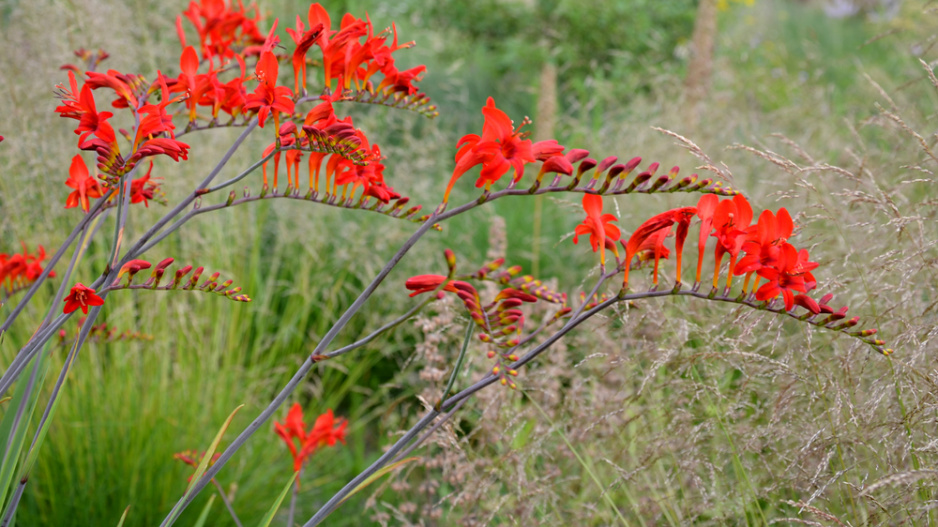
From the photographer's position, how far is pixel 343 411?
383cm

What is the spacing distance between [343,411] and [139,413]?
1430 mm

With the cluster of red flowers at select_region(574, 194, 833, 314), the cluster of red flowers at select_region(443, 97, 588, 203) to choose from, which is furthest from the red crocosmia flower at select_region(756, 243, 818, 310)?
the cluster of red flowers at select_region(443, 97, 588, 203)

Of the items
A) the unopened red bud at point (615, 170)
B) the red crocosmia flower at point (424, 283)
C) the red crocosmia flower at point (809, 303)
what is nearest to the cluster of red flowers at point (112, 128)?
the red crocosmia flower at point (424, 283)

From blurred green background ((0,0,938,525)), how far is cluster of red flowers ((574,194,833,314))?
276mm

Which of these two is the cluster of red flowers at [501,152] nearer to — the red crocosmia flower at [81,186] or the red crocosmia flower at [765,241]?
the red crocosmia flower at [765,241]

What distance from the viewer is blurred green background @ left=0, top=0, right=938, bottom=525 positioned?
168 cm

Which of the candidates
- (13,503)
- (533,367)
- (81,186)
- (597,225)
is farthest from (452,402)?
(533,367)

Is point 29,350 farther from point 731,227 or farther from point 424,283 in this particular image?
point 731,227

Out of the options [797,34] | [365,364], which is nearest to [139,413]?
[365,364]

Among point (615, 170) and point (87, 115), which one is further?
point (87, 115)

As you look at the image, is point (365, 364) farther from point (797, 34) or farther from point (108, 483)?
point (797, 34)

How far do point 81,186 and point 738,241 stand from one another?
3.90ft

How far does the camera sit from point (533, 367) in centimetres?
262

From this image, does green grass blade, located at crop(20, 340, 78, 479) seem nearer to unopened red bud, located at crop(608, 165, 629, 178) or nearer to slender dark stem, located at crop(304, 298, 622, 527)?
slender dark stem, located at crop(304, 298, 622, 527)
